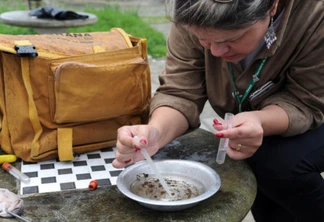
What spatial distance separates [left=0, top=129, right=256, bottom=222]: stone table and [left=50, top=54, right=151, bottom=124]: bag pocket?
239mm

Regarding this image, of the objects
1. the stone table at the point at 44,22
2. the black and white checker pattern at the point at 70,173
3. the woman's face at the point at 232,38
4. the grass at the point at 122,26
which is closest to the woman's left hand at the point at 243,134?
the woman's face at the point at 232,38

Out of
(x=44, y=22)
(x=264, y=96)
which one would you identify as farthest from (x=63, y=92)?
(x=44, y=22)

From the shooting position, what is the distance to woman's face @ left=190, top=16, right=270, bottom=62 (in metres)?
1.11

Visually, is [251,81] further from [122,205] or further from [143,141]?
[122,205]

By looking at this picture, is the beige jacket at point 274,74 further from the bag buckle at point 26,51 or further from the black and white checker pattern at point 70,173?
the bag buckle at point 26,51

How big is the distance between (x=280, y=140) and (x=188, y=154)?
26cm

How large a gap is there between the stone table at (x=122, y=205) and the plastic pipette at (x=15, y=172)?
1cm

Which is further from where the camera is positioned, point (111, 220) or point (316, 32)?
point (316, 32)

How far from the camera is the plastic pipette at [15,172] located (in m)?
1.27

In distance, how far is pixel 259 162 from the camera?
139 centimetres

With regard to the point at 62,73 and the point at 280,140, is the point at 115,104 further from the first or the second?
the point at 280,140

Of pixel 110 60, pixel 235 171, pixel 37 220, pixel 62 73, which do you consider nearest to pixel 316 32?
pixel 235 171

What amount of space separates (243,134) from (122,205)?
321mm

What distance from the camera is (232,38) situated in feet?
3.70
